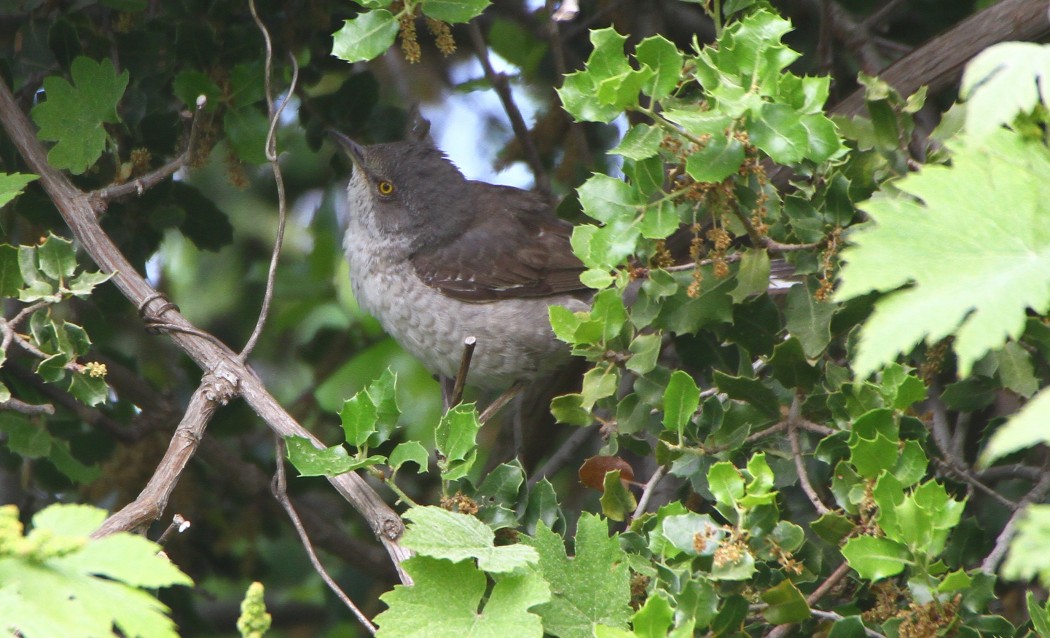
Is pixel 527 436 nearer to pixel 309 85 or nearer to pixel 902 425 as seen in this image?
pixel 309 85

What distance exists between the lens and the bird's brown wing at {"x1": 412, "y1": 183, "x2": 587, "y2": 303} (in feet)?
14.5

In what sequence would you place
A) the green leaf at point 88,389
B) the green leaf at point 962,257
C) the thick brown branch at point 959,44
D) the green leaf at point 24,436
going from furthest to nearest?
the green leaf at point 24,436
the thick brown branch at point 959,44
the green leaf at point 88,389
the green leaf at point 962,257

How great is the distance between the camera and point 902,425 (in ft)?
7.67

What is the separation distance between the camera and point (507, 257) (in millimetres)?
4496

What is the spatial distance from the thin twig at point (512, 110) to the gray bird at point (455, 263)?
0.12 m

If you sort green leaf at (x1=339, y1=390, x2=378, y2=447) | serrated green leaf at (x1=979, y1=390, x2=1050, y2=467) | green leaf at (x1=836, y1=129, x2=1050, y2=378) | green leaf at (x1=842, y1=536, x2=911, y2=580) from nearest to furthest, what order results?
serrated green leaf at (x1=979, y1=390, x2=1050, y2=467) < green leaf at (x1=836, y1=129, x2=1050, y2=378) < green leaf at (x1=842, y1=536, x2=911, y2=580) < green leaf at (x1=339, y1=390, x2=378, y2=447)

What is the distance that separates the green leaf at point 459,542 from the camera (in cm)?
215

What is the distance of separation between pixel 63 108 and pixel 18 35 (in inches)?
33.6

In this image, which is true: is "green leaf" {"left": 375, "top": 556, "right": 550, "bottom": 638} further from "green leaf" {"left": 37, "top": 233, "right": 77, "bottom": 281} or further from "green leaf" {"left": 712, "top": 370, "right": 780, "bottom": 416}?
"green leaf" {"left": 37, "top": 233, "right": 77, "bottom": 281}

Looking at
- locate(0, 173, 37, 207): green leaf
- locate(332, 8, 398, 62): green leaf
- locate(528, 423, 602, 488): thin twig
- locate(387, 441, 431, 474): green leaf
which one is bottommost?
locate(528, 423, 602, 488): thin twig

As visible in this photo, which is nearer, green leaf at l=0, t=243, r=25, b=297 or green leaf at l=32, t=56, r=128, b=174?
green leaf at l=0, t=243, r=25, b=297

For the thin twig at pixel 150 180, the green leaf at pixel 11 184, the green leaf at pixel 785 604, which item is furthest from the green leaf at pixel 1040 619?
the thin twig at pixel 150 180

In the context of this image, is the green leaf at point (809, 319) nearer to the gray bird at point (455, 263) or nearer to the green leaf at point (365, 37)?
the green leaf at point (365, 37)

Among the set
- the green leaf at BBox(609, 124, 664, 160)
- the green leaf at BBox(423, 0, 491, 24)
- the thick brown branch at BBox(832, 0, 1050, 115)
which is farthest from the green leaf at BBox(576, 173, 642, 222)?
the thick brown branch at BBox(832, 0, 1050, 115)
